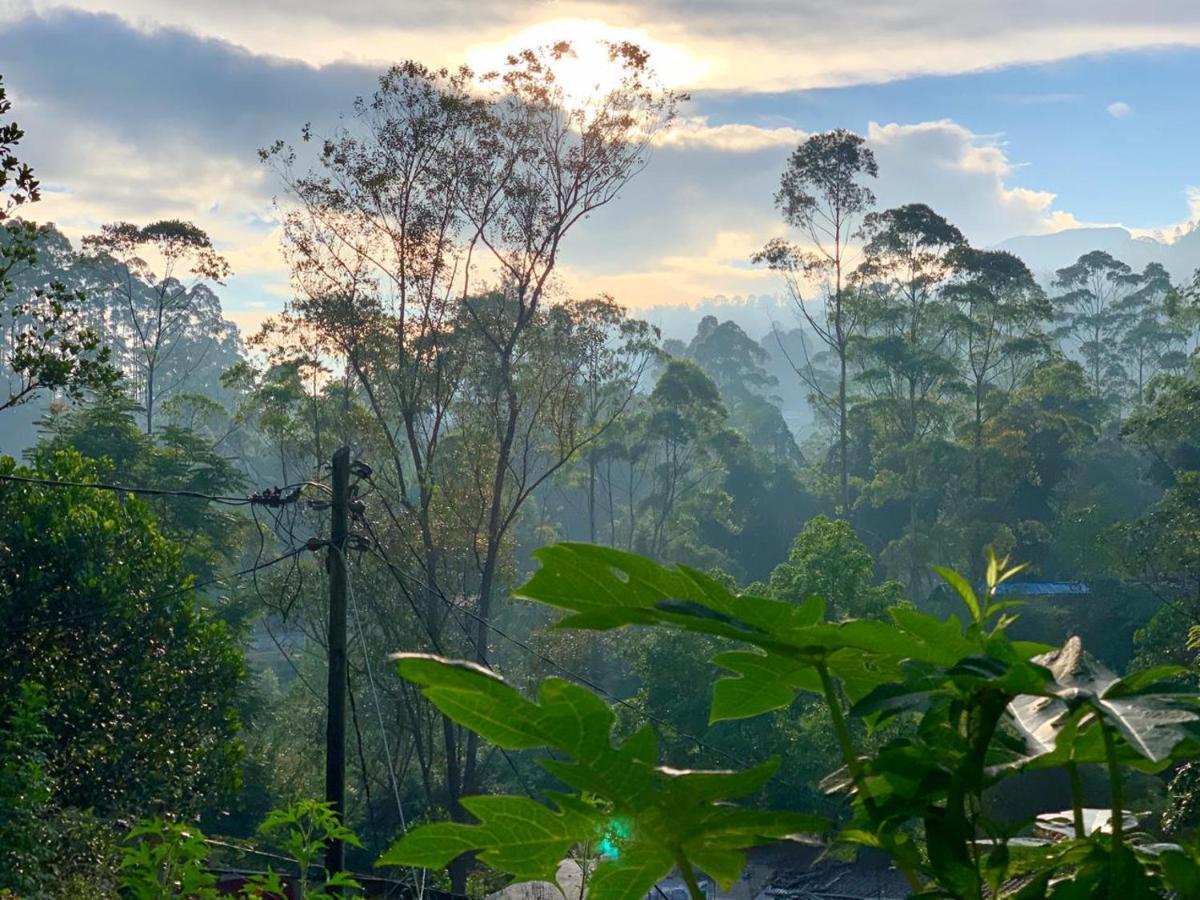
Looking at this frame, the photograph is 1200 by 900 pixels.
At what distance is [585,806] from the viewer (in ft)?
1.62

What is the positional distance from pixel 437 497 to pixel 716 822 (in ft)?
66.1

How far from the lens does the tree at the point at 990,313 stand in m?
29.3

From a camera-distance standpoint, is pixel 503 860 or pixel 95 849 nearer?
pixel 503 860

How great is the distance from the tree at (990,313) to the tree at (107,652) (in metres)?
22.1

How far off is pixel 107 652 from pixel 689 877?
10668 millimetres

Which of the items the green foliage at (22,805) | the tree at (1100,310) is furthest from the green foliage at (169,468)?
the tree at (1100,310)

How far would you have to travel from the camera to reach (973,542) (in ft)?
88.5

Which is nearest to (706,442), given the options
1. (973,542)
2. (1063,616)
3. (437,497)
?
(973,542)

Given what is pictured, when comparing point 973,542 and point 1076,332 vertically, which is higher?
point 1076,332

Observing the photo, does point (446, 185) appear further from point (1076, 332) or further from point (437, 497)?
point (1076, 332)

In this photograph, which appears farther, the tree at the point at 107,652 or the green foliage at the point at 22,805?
the tree at the point at 107,652

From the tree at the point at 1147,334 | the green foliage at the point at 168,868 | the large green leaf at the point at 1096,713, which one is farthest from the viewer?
the tree at the point at 1147,334

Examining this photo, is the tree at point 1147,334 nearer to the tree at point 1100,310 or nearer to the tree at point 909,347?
the tree at point 1100,310

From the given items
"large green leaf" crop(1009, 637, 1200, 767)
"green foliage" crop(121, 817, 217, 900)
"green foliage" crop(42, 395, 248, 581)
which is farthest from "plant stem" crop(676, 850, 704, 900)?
"green foliage" crop(42, 395, 248, 581)
